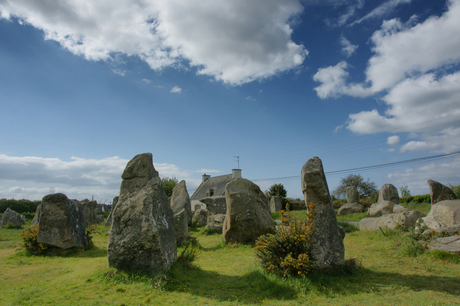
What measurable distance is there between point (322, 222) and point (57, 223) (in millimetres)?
10113

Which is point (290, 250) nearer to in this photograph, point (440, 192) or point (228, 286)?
point (228, 286)

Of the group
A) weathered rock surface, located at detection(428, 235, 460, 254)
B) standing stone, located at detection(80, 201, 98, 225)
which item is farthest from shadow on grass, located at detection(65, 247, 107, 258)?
standing stone, located at detection(80, 201, 98, 225)

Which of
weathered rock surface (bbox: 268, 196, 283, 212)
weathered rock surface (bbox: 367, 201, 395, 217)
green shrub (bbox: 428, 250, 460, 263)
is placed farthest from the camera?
weathered rock surface (bbox: 268, 196, 283, 212)

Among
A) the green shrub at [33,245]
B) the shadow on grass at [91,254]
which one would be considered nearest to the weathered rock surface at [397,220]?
the shadow on grass at [91,254]

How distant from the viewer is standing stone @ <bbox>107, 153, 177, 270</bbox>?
21.4ft

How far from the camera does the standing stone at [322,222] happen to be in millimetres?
6828

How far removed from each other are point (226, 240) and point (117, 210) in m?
6.12

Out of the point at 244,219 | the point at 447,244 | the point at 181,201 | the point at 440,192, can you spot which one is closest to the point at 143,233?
the point at 244,219

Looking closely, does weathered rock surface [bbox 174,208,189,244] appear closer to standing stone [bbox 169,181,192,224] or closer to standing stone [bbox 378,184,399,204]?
standing stone [bbox 169,181,192,224]

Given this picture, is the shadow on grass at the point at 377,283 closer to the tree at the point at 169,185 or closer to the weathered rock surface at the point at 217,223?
the weathered rock surface at the point at 217,223

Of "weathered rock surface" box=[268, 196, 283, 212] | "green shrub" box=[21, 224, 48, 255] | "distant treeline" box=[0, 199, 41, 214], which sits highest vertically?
"distant treeline" box=[0, 199, 41, 214]

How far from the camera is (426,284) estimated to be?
6121 mm

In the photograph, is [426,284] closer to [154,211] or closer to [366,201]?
[154,211]

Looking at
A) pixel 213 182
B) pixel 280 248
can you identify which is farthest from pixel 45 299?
pixel 213 182
